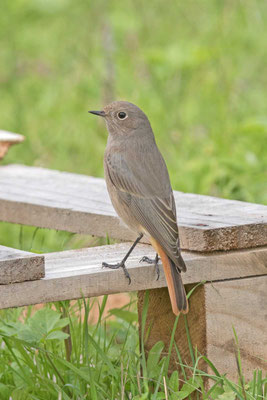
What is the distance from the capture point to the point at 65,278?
3102mm

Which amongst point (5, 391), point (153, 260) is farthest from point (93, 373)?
point (153, 260)

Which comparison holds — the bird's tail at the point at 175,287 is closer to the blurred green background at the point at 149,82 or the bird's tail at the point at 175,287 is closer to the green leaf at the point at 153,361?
the green leaf at the point at 153,361

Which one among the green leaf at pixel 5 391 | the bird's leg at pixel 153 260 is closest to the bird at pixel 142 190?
the bird's leg at pixel 153 260

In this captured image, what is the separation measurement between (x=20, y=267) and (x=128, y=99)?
4.38 metres

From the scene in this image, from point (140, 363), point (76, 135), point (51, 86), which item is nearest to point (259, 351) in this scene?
point (140, 363)

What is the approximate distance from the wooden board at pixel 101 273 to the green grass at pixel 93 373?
0.09m

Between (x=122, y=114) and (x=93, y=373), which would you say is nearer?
(x=93, y=373)

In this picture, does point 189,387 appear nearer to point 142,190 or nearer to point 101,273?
point 101,273

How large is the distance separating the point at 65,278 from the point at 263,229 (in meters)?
0.85

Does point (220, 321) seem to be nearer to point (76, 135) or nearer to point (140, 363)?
point (140, 363)

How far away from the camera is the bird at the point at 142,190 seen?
3.24m

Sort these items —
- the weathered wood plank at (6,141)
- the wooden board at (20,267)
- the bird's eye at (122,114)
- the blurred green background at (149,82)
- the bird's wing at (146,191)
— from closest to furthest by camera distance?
the wooden board at (20,267) → the bird's wing at (146,191) → the bird's eye at (122,114) → the weathered wood plank at (6,141) → the blurred green background at (149,82)

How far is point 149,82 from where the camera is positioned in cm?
766

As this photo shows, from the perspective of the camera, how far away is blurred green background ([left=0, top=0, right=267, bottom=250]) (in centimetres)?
587
